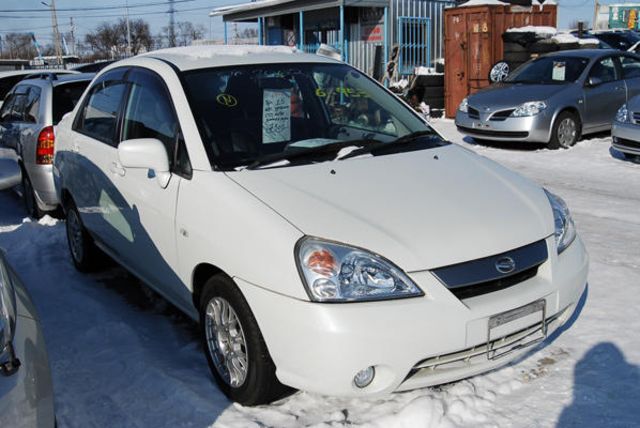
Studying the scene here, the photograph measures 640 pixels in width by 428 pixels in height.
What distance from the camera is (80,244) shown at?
18.0 feet

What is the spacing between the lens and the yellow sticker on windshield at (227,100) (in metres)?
3.90

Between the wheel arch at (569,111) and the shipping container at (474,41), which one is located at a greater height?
the shipping container at (474,41)

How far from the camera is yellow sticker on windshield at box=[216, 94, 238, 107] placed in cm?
390

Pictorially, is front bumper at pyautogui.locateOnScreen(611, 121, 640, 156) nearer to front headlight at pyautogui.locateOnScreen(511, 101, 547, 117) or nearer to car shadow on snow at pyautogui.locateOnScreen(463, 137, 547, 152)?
front headlight at pyautogui.locateOnScreen(511, 101, 547, 117)

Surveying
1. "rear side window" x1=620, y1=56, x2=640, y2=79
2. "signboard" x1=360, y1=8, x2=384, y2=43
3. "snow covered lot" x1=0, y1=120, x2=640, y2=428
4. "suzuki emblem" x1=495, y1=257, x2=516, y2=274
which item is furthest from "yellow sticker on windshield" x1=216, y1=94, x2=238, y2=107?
"signboard" x1=360, y1=8, x2=384, y2=43

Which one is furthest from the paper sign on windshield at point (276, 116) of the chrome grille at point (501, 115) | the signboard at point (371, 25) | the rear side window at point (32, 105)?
the signboard at point (371, 25)

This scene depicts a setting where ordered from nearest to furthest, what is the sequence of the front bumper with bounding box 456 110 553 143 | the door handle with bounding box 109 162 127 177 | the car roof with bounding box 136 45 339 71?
the car roof with bounding box 136 45 339 71 → the door handle with bounding box 109 162 127 177 → the front bumper with bounding box 456 110 553 143

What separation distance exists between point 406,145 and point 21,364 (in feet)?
8.45

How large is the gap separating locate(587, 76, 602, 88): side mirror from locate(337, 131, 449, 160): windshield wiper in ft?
25.4

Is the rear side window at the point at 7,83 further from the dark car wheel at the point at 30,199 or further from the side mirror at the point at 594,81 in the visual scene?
the side mirror at the point at 594,81

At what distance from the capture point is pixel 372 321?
2.74 metres

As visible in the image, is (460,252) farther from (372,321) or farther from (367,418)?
(367,418)

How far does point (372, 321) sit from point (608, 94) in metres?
9.88

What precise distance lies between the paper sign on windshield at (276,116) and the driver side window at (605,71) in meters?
8.50
